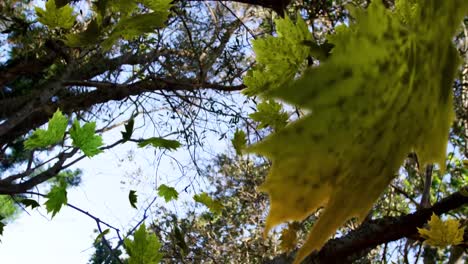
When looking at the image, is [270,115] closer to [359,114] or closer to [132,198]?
[359,114]

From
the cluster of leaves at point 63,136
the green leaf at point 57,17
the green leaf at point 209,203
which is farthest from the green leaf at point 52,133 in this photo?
the green leaf at point 209,203

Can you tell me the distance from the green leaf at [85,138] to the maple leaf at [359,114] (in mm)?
438

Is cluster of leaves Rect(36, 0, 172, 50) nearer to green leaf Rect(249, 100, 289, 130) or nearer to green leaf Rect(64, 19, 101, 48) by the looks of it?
green leaf Rect(64, 19, 101, 48)

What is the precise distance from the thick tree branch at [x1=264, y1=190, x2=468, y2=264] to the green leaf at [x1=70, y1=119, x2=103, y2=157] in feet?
1.73

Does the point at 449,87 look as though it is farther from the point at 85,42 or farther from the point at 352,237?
the point at 352,237

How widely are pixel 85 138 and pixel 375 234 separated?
0.71 m

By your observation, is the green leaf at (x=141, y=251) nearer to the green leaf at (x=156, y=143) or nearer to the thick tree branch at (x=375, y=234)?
the green leaf at (x=156, y=143)

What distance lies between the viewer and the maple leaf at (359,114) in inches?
5.9

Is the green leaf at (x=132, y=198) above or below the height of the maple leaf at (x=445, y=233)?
above

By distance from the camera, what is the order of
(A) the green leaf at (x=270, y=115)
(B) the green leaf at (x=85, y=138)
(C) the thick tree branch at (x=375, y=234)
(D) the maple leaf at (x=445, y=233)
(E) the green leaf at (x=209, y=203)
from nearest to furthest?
(A) the green leaf at (x=270, y=115)
(B) the green leaf at (x=85, y=138)
(D) the maple leaf at (x=445, y=233)
(C) the thick tree branch at (x=375, y=234)
(E) the green leaf at (x=209, y=203)

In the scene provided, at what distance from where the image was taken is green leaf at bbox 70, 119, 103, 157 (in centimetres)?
58

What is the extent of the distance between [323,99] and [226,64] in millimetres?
2192

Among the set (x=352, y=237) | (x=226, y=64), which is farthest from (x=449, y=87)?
(x=226, y=64)

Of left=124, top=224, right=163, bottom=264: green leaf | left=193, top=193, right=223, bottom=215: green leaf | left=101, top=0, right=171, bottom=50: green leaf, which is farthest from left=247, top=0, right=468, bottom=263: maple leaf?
left=193, top=193, right=223, bottom=215: green leaf
